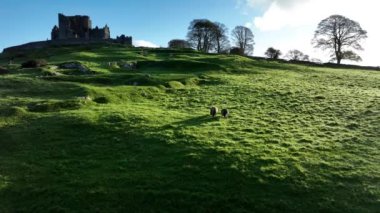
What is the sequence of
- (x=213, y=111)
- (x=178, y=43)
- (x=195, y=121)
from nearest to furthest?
(x=195, y=121) → (x=213, y=111) → (x=178, y=43)

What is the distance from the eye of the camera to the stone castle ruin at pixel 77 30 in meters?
122

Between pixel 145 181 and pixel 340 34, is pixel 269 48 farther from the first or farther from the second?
pixel 145 181

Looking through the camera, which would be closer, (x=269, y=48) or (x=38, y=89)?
(x=38, y=89)

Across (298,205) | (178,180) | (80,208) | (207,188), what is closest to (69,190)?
(80,208)

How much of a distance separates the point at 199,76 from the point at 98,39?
2633 inches

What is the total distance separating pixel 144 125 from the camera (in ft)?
104

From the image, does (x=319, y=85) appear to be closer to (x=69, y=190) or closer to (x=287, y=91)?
(x=287, y=91)

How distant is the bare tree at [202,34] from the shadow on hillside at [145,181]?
94343mm

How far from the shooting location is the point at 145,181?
22.8 metres

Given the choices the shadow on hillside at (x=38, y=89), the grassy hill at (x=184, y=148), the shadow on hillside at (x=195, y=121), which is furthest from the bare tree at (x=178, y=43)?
the shadow on hillside at (x=195, y=121)

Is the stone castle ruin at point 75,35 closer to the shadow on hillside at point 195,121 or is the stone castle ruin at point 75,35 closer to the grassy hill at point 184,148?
the grassy hill at point 184,148

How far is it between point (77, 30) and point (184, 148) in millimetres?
107054

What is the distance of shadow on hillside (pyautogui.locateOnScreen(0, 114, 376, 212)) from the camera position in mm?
20828

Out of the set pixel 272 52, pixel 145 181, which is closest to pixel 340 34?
pixel 272 52
